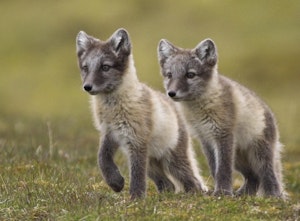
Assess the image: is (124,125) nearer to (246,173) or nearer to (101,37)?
(246,173)

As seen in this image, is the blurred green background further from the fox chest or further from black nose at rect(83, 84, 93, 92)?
black nose at rect(83, 84, 93, 92)

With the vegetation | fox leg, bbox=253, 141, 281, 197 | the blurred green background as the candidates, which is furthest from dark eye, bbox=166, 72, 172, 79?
the blurred green background

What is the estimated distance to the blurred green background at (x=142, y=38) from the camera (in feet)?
146

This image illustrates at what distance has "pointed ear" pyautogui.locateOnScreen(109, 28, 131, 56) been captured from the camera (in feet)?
40.3

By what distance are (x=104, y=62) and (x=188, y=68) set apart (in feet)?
4.58

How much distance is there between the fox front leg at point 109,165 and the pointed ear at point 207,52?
2.08 m

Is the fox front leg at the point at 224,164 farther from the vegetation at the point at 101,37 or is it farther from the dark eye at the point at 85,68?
the dark eye at the point at 85,68

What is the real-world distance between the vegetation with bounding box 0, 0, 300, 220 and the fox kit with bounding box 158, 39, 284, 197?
176cm

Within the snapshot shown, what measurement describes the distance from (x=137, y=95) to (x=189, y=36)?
1516 inches

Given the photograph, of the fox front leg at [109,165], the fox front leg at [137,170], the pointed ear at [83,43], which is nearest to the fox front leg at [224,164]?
the fox front leg at [137,170]

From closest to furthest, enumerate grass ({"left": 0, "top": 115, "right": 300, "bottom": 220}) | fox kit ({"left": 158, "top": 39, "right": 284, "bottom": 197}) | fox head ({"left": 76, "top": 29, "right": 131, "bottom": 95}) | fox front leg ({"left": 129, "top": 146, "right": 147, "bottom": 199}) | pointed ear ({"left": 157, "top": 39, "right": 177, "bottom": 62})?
grass ({"left": 0, "top": 115, "right": 300, "bottom": 220}), fox front leg ({"left": 129, "top": 146, "right": 147, "bottom": 199}), fox head ({"left": 76, "top": 29, "right": 131, "bottom": 95}), fox kit ({"left": 158, "top": 39, "right": 284, "bottom": 197}), pointed ear ({"left": 157, "top": 39, "right": 177, "bottom": 62})

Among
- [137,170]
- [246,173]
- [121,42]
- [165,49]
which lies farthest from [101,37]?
[137,170]

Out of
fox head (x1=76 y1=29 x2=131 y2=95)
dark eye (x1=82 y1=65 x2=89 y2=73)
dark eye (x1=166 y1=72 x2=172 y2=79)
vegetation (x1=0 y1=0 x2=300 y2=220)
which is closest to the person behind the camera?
fox head (x1=76 y1=29 x2=131 y2=95)

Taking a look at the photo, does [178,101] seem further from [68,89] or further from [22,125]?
[68,89]
